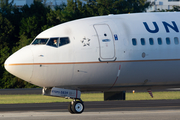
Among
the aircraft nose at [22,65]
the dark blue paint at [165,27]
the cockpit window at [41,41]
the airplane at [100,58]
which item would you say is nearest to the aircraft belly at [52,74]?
the airplane at [100,58]

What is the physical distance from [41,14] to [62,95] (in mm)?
50843

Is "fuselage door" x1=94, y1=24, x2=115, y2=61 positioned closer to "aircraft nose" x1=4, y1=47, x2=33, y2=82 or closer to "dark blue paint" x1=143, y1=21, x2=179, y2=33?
"dark blue paint" x1=143, y1=21, x2=179, y2=33

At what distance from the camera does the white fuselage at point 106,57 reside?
1916 centimetres

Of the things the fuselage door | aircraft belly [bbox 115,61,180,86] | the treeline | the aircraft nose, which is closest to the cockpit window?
the aircraft nose

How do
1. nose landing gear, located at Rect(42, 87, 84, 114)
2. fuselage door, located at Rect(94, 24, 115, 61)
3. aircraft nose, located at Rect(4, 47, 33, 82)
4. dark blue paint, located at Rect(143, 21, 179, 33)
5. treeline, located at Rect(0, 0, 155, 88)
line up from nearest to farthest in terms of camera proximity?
Answer: aircraft nose, located at Rect(4, 47, 33, 82), nose landing gear, located at Rect(42, 87, 84, 114), fuselage door, located at Rect(94, 24, 115, 61), dark blue paint, located at Rect(143, 21, 179, 33), treeline, located at Rect(0, 0, 155, 88)

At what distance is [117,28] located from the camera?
20.4 m

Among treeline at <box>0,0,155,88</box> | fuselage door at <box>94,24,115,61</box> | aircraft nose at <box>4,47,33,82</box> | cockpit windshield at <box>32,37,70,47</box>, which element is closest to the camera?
aircraft nose at <box>4,47,33,82</box>

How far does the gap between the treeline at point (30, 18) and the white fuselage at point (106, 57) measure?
38.7 meters

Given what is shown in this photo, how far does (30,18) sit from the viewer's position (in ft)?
211

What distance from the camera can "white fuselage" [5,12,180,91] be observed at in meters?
19.2

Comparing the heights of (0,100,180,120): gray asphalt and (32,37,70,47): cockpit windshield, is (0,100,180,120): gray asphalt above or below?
below

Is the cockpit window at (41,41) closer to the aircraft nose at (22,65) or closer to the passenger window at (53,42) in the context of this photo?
the passenger window at (53,42)

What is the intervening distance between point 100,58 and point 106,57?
1.07 ft

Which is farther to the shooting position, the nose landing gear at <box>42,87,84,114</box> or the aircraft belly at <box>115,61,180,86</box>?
the aircraft belly at <box>115,61,180,86</box>
